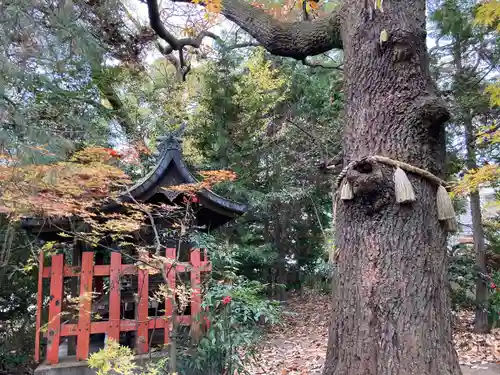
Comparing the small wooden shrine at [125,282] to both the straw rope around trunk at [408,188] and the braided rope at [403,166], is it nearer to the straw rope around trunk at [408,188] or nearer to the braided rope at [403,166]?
the straw rope around trunk at [408,188]

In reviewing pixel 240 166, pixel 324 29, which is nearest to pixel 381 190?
pixel 324 29

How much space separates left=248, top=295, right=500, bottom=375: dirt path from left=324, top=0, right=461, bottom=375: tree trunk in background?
1.54m

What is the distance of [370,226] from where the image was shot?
242cm

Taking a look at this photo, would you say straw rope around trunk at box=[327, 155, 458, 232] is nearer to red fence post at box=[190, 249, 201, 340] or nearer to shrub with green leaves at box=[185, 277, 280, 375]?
shrub with green leaves at box=[185, 277, 280, 375]

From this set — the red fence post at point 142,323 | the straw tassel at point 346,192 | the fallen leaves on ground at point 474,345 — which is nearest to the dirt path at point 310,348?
the fallen leaves on ground at point 474,345

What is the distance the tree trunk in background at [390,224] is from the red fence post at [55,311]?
316 centimetres

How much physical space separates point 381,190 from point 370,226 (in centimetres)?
26

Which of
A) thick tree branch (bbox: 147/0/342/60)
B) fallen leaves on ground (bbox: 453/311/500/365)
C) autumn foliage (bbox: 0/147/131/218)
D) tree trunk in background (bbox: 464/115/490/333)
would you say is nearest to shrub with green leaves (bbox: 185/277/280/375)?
autumn foliage (bbox: 0/147/131/218)

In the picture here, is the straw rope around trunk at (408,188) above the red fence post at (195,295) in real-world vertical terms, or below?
above

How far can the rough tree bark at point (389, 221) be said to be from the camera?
2205 mm

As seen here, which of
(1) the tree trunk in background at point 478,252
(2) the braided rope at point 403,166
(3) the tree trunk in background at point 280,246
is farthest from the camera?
(3) the tree trunk in background at point 280,246

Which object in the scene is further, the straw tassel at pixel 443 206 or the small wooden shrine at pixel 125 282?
the small wooden shrine at pixel 125 282

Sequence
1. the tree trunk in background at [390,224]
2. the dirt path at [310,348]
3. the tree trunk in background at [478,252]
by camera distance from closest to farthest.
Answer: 1. the tree trunk in background at [390,224]
2. the dirt path at [310,348]
3. the tree trunk in background at [478,252]

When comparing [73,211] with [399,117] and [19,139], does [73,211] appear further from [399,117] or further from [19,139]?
[399,117]
